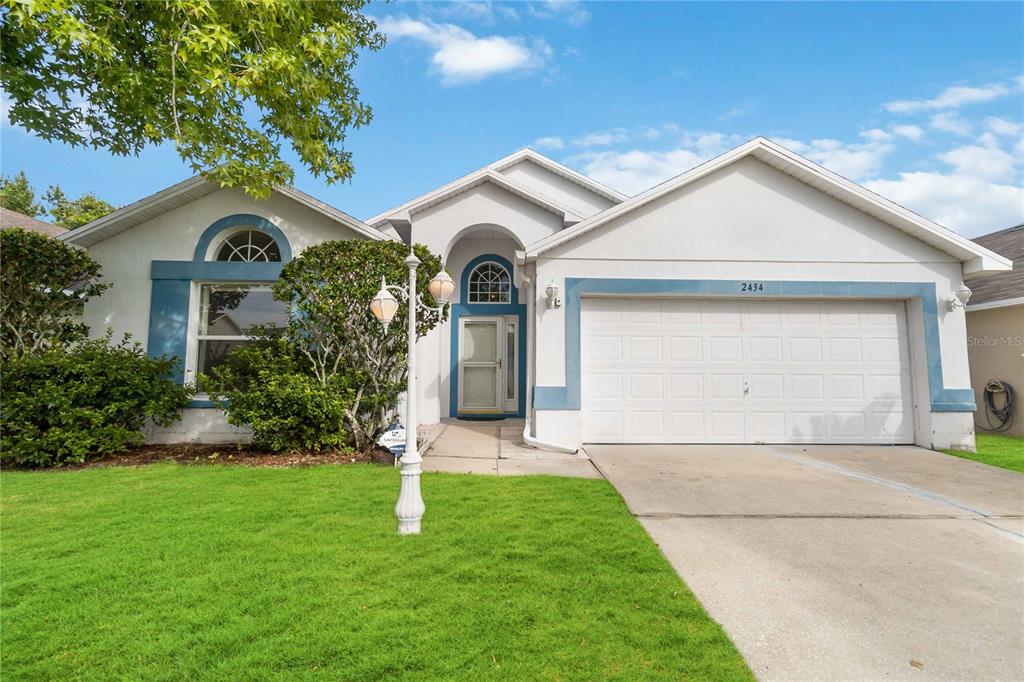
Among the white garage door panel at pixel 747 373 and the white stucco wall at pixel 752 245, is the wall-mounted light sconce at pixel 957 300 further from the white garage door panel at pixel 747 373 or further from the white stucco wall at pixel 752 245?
the white garage door panel at pixel 747 373

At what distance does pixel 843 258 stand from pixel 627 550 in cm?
776

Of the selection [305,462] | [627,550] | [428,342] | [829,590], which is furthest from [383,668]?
[428,342]

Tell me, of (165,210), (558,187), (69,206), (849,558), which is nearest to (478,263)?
(558,187)

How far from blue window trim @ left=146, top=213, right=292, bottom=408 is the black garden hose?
51.7ft

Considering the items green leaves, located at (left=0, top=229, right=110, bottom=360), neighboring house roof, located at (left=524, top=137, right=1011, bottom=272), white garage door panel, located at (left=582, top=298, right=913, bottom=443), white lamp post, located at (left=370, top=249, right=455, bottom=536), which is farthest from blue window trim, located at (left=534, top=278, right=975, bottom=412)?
green leaves, located at (left=0, top=229, right=110, bottom=360)

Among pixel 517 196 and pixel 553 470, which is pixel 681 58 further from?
pixel 553 470

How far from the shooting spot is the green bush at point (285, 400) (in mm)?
6770

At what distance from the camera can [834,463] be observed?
690 cm

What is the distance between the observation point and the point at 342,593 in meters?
2.98

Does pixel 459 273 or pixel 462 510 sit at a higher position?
pixel 459 273

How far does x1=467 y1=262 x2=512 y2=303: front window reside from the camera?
39.0 ft

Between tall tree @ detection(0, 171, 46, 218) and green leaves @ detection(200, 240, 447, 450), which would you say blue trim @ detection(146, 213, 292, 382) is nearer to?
green leaves @ detection(200, 240, 447, 450)

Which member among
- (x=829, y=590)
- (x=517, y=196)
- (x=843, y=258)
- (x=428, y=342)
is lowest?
(x=829, y=590)

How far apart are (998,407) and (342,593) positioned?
14.2m
